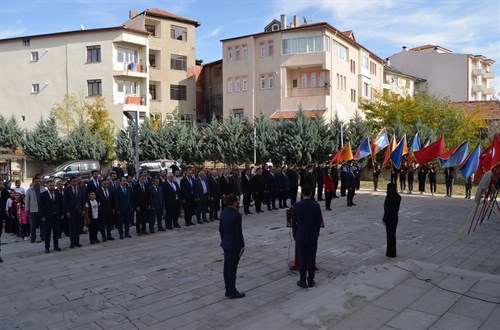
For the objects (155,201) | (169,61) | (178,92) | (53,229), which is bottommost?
(53,229)

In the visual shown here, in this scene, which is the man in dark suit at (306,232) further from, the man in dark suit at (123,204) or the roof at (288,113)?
the roof at (288,113)

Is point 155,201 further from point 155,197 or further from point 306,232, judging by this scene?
point 306,232

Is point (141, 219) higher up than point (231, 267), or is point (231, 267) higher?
point (231, 267)

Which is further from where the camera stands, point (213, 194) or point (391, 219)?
point (213, 194)

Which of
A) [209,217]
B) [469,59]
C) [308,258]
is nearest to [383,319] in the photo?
[308,258]

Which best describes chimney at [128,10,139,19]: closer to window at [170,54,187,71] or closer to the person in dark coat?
window at [170,54,187,71]

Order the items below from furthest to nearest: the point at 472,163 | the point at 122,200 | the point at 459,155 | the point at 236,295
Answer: the point at 459,155 < the point at 472,163 < the point at 122,200 < the point at 236,295

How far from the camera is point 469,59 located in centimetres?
A: 6194

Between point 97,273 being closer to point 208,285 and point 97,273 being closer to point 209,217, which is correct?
point 208,285

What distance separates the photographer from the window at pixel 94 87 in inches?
1603

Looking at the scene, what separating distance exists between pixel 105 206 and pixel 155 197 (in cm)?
167

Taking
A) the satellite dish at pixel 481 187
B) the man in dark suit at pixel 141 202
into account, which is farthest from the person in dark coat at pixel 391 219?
the man in dark suit at pixel 141 202

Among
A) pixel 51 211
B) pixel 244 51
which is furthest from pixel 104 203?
pixel 244 51

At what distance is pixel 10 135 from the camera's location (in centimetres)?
3756
